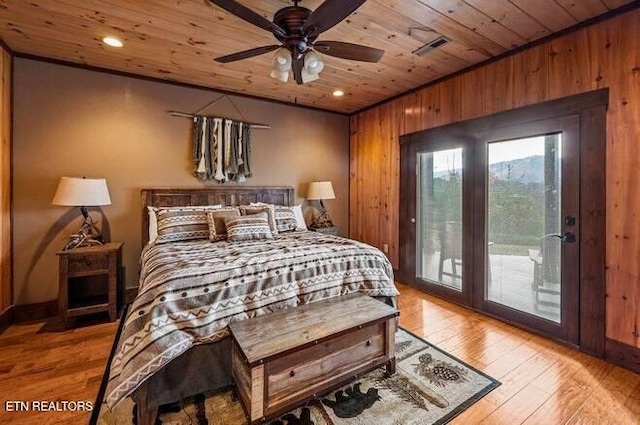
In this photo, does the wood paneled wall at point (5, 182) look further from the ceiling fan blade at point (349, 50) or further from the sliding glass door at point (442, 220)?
the sliding glass door at point (442, 220)

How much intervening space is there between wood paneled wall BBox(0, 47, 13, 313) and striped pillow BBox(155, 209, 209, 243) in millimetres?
1308

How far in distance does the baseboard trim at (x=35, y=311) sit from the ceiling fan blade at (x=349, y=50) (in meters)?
3.68

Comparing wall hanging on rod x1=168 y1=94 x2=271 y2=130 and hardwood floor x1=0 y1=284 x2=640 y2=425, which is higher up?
wall hanging on rod x1=168 y1=94 x2=271 y2=130

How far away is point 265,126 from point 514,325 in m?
3.88

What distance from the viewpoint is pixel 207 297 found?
1.79 m

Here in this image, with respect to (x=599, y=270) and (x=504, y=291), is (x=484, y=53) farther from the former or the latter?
(x=504, y=291)

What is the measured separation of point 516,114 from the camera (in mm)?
2754

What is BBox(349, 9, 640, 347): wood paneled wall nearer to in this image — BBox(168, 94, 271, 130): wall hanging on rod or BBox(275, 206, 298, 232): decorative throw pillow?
BBox(275, 206, 298, 232): decorative throw pillow

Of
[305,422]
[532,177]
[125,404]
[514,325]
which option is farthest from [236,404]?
[532,177]

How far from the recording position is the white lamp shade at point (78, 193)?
109 inches

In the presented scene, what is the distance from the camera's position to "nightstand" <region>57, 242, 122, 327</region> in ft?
8.87

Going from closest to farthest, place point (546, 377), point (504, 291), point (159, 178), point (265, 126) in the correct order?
1. point (546, 377)
2. point (504, 291)
3. point (159, 178)
4. point (265, 126)

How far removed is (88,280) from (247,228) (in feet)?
6.11

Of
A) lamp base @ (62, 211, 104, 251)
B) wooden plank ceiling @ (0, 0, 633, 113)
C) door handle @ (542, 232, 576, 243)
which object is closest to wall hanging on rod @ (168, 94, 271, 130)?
wooden plank ceiling @ (0, 0, 633, 113)
